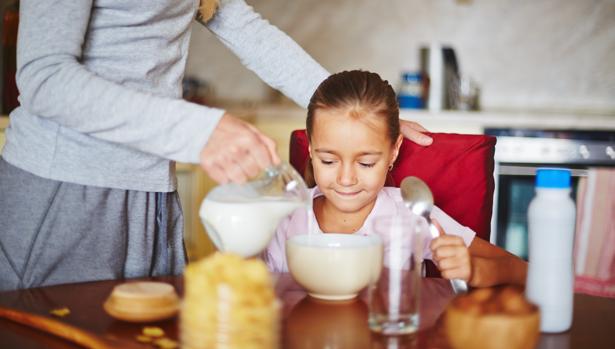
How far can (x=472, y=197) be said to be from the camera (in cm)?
163

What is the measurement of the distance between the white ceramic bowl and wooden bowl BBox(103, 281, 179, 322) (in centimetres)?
21

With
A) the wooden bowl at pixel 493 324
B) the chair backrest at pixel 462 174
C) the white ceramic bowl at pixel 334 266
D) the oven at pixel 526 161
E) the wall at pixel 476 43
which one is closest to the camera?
the wooden bowl at pixel 493 324

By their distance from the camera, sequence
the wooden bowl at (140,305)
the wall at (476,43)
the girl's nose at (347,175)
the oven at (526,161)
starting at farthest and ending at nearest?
the wall at (476,43) < the oven at (526,161) < the girl's nose at (347,175) < the wooden bowl at (140,305)

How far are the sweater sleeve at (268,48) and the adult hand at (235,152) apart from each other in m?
0.64

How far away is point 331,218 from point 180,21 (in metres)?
0.57

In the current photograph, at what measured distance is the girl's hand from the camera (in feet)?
4.01

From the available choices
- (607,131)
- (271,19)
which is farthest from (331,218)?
(271,19)

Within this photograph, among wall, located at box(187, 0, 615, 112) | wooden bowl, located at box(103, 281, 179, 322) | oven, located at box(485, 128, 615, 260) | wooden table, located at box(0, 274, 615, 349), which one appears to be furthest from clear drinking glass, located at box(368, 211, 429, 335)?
A: wall, located at box(187, 0, 615, 112)

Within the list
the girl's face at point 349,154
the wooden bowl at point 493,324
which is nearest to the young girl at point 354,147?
the girl's face at point 349,154

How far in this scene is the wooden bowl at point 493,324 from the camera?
847 mm

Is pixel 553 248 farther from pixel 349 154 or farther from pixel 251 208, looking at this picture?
pixel 349 154

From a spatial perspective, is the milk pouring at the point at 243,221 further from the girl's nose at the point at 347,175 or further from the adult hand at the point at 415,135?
the adult hand at the point at 415,135

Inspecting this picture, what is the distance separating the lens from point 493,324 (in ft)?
2.78

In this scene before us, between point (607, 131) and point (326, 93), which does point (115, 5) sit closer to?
point (326, 93)
